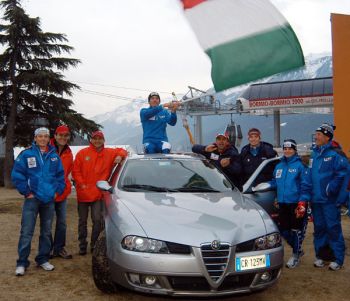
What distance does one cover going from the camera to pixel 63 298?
4645 mm

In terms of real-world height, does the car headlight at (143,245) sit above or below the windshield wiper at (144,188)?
below

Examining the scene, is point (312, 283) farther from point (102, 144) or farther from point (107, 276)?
point (102, 144)

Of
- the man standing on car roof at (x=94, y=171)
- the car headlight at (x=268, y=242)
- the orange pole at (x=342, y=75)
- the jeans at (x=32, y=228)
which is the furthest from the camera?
the orange pole at (x=342, y=75)

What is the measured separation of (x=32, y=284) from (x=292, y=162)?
141 inches

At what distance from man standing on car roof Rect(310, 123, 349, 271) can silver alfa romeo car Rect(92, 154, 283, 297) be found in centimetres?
125

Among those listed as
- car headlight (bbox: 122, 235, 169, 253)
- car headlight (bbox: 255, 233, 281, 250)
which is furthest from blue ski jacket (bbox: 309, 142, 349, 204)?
car headlight (bbox: 122, 235, 169, 253)

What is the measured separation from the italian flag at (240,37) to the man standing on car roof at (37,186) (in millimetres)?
2296

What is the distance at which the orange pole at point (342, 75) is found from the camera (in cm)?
1078

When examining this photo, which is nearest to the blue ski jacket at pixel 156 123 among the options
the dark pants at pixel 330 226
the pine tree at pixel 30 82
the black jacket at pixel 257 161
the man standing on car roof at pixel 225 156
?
the man standing on car roof at pixel 225 156

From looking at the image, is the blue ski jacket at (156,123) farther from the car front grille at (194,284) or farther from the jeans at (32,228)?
the car front grille at (194,284)

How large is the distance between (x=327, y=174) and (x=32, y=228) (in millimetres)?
3775

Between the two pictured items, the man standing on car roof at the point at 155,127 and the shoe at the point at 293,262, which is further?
the man standing on car roof at the point at 155,127

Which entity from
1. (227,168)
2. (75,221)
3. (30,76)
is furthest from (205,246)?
(30,76)

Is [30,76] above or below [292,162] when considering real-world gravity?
above
